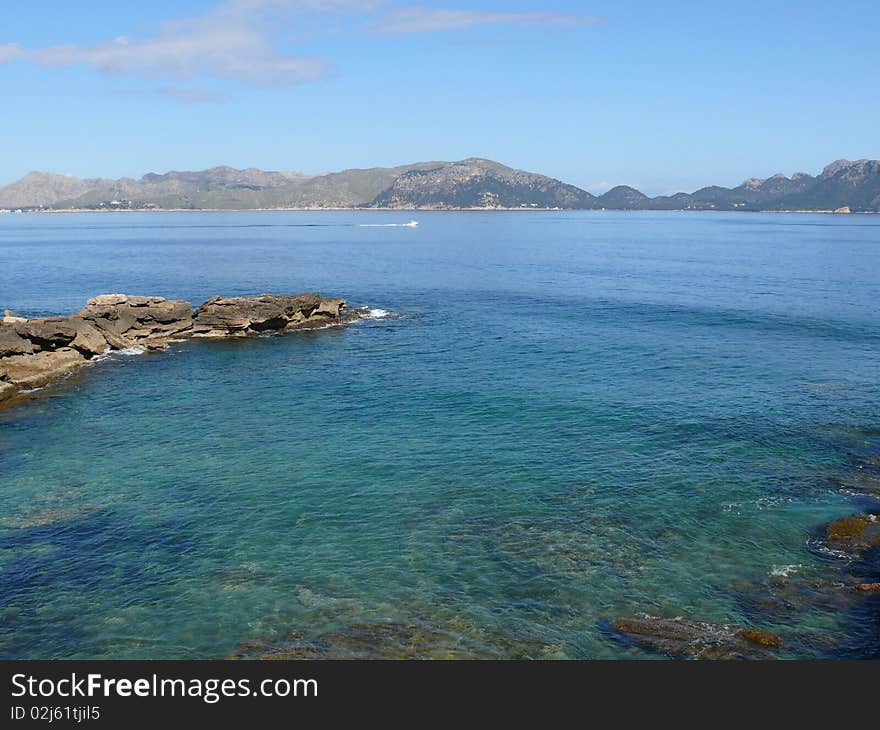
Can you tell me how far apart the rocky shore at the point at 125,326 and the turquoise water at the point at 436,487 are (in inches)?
154

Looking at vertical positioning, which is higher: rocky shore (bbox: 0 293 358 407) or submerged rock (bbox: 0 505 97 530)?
rocky shore (bbox: 0 293 358 407)

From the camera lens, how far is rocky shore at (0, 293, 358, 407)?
6912 cm

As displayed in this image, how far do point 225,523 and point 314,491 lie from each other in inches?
233

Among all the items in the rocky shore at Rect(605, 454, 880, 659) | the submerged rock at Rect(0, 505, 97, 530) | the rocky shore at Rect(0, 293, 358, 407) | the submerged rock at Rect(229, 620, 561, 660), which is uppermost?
the rocky shore at Rect(0, 293, 358, 407)

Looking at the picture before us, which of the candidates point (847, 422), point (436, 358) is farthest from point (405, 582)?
point (436, 358)

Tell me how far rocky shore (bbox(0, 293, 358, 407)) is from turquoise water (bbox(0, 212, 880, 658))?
12.8 ft

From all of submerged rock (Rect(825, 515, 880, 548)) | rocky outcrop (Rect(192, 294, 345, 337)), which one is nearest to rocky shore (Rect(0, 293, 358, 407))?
rocky outcrop (Rect(192, 294, 345, 337))

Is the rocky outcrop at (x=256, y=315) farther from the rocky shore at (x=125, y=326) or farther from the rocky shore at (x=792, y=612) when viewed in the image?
the rocky shore at (x=792, y=612)

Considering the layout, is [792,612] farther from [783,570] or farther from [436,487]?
[436,487]

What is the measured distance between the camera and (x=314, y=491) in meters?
43.2

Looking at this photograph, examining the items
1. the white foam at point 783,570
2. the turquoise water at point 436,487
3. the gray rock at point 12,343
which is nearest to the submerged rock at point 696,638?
the turquoise water at point 436,487

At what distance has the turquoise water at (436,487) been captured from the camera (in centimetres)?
3059

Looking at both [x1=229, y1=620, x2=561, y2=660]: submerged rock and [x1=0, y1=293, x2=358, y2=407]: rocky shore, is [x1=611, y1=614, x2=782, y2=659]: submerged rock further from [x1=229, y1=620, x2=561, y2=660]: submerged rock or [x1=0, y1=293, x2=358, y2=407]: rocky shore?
[x1=0, y1=293, x2=358, y2=407]: rocky shore
